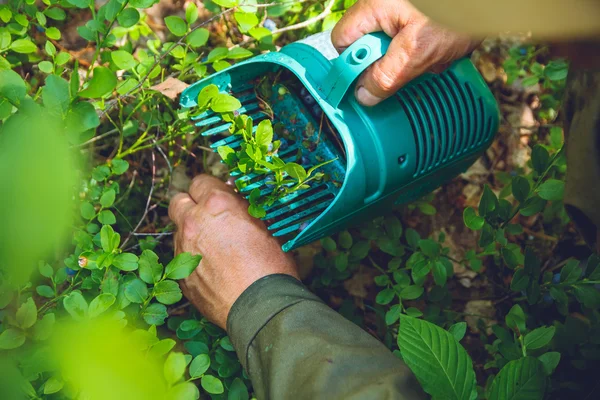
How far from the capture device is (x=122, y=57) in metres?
1.58

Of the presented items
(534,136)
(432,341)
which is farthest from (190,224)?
(534,136)

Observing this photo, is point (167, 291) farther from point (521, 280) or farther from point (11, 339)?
point (521, 280)

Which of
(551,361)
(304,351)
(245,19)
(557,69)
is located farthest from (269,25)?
(551,361)

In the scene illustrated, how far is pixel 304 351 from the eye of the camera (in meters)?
1.28

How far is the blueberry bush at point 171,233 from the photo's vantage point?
18.0 inches

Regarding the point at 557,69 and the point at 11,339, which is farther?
the point at 557,69

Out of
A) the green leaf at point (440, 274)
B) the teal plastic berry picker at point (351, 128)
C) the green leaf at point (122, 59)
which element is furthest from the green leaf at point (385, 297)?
the green leaf at point (122, 59)

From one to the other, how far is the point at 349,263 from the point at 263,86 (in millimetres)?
700

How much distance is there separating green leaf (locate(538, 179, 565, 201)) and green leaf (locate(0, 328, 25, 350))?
135 cm

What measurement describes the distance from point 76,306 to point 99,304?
0.05 meters

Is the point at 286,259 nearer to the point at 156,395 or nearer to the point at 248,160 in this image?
the point at 248,160

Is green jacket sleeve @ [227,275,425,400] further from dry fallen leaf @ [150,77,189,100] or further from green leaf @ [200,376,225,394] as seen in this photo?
dry fallen leaf @ [150,77,189,100]

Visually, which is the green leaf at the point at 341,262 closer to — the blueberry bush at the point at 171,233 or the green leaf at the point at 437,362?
the blueberry bush at the point at 171,233

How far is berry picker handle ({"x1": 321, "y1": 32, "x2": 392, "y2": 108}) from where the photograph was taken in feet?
4.44
